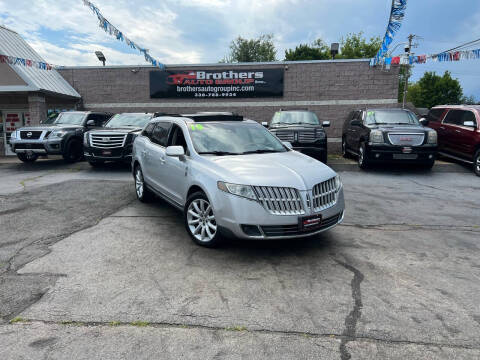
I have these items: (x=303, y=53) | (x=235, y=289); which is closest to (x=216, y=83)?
(x=235, y=289)

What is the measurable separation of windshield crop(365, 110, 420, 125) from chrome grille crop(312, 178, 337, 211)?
7445 millimetres

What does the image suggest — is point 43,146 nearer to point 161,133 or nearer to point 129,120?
point 129,120

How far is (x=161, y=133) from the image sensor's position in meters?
6.17

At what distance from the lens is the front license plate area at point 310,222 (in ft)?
13.1

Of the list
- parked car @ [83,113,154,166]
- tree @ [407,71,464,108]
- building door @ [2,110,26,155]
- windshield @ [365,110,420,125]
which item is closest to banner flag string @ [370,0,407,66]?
windshield @ [365,110,420,125]

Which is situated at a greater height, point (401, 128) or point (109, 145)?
point (401, 128)

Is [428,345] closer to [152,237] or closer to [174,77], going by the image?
[152,237]

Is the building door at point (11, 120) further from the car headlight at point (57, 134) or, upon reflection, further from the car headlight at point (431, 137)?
the car headlight at point (431, 137)

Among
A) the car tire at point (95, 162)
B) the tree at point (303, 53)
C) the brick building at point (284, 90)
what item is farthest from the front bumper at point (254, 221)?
the tree at point (303, 53)

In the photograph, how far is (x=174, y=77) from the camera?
1745cm

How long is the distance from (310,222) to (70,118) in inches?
461

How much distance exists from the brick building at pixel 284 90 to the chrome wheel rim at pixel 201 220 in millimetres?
13056

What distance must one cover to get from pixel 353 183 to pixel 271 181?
227 inches

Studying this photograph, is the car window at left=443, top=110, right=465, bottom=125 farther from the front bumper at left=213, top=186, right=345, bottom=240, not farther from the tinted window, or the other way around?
the front bumper at left=213, top=186, right=345, bottom=240
